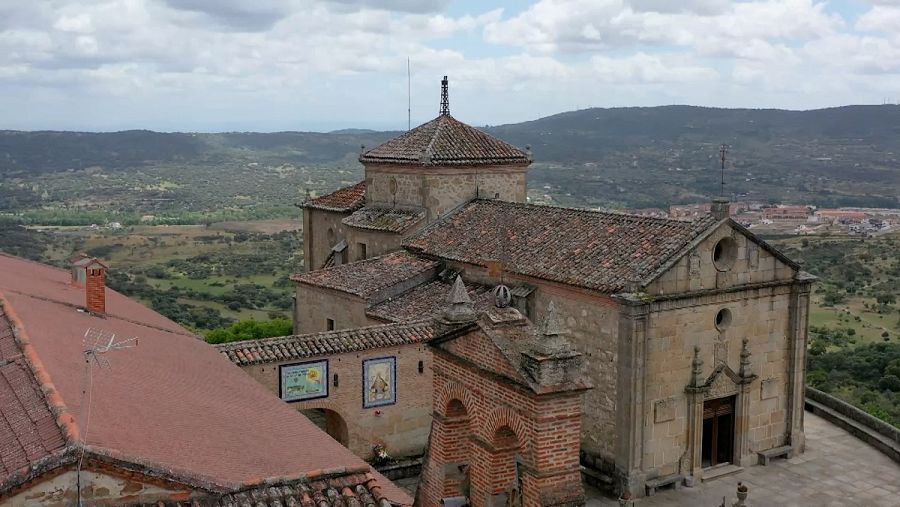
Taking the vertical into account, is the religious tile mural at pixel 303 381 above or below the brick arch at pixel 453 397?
below

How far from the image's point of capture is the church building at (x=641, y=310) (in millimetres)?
17844

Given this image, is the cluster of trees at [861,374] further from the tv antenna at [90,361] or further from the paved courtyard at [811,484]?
the tv antenna at [90,361]

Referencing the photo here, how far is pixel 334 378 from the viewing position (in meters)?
18.2

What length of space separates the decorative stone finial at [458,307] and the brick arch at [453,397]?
89 cm

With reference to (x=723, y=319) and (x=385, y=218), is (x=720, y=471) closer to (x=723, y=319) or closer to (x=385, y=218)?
(x=723, y=319)

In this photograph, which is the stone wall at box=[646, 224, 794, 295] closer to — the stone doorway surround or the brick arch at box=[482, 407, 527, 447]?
the stone doorway surround

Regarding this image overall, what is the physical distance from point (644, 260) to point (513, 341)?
857 centimetres

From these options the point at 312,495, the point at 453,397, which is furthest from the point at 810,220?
the point at 312,495

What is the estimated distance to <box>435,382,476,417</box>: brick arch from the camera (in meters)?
10.8

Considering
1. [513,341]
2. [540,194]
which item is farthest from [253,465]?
[540,194]

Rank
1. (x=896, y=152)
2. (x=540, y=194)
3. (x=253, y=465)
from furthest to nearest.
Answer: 1. (x=896, y=152)
2. (x=540, y=194)
3. (x=253, y=465)

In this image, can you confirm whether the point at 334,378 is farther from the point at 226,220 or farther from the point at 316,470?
the point at 226,220

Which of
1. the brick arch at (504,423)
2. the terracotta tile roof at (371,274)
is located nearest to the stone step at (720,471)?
the terracotta tile roof at (371,274)

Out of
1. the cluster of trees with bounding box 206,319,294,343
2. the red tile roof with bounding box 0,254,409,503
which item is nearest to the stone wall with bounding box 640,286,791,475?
the red tile roof with bounding box 0,254,409,503
